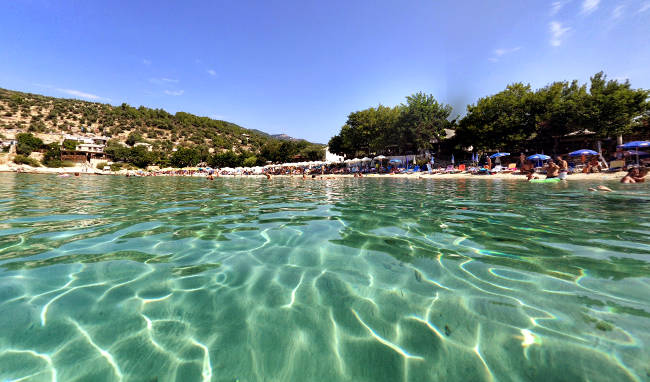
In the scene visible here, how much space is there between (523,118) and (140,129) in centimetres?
9499

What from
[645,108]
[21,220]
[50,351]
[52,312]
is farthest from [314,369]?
[645,108]

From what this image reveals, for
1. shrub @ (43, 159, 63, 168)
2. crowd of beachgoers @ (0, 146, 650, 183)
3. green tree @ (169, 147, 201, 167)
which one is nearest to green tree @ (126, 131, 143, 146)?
green tree @ (169, 147, 201, 167)

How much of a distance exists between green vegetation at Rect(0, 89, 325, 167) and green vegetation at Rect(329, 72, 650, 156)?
28220mm

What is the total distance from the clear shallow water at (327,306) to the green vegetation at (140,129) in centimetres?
5603

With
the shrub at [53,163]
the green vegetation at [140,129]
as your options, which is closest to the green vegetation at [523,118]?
the green vegetation at [140,129]

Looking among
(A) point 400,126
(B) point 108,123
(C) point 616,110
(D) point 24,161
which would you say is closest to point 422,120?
(A) point 400,126

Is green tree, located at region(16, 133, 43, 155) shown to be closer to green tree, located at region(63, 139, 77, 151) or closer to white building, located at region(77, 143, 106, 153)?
green tree, located at region(63, 139, 77, 151)

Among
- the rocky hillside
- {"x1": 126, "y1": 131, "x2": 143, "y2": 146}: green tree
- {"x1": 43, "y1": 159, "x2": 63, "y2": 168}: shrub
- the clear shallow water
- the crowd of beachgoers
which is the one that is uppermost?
the rocky hillside

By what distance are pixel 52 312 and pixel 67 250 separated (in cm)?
193

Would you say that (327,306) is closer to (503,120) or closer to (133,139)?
(503,120)

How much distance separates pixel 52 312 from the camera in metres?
2.04

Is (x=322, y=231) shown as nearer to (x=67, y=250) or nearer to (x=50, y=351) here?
(x=50, y=351)

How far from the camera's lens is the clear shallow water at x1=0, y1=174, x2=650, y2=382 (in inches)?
58.3

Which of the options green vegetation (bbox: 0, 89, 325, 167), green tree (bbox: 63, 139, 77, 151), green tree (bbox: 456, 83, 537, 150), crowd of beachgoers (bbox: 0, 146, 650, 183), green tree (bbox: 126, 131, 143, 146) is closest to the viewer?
crowd of beachgoers (bbox: 0, 146, 650, 183)
